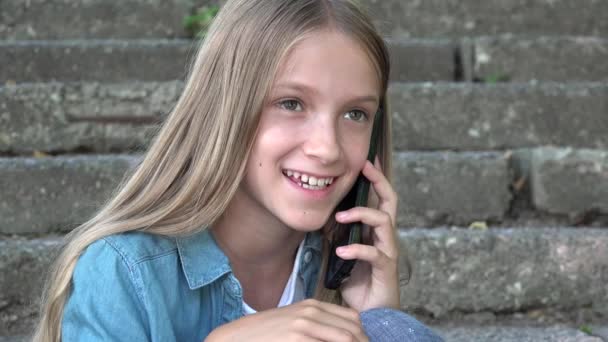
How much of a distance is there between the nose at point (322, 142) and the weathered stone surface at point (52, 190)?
0.99 metres

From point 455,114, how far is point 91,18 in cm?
162

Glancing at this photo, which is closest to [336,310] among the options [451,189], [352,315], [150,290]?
[352,315]

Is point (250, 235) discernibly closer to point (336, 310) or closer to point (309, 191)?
point (309, 191)

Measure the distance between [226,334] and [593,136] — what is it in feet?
6.26

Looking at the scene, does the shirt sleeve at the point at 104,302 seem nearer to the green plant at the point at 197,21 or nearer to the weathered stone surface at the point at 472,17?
the green plant at the point at 197,21

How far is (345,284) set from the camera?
6.07 ft

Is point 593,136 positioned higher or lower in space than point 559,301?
higher

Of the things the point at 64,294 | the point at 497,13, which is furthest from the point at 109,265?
the point at 497,13

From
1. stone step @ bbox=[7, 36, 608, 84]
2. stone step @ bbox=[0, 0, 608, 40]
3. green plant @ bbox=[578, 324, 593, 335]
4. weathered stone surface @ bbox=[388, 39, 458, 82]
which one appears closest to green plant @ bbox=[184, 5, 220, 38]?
stone step @ bbox=[0, 0, 608, 40]

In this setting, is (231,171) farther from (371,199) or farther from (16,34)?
(16,34)

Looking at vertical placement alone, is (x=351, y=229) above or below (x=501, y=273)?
above

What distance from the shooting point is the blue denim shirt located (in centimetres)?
146

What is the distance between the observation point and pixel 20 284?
2.12 metres

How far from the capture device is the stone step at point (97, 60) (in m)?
2.94
